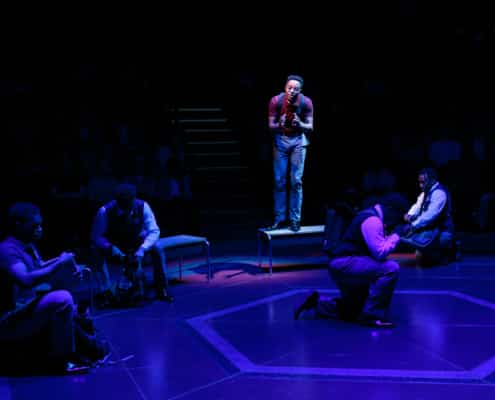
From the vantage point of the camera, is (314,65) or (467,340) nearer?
(467,340)

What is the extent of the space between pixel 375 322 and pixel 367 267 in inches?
18.9

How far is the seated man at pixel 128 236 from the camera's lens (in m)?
6.32

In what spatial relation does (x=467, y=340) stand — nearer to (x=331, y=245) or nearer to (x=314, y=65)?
(x=331, y=245)

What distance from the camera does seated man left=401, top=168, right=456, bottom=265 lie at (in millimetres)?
8195

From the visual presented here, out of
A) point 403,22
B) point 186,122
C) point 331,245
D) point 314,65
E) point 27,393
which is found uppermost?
point 403,22

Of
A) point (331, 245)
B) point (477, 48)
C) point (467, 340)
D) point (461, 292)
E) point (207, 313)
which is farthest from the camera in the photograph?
point (477, 48)

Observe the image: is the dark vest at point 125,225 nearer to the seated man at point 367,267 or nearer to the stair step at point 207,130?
the seated man at point 367,267

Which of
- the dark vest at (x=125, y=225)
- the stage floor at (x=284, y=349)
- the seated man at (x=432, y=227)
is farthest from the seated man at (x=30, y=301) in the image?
the seated man at (x=432, y=227)

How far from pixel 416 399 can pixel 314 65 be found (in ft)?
30.1

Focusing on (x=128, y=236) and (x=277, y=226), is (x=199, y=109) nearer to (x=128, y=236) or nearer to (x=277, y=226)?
(x=277, y=226)

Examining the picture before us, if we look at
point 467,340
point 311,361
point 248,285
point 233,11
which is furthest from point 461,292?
point 233,11

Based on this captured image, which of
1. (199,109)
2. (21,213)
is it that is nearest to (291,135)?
(21,213)

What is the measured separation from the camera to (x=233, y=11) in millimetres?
13469

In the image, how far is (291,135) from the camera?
8031mm
